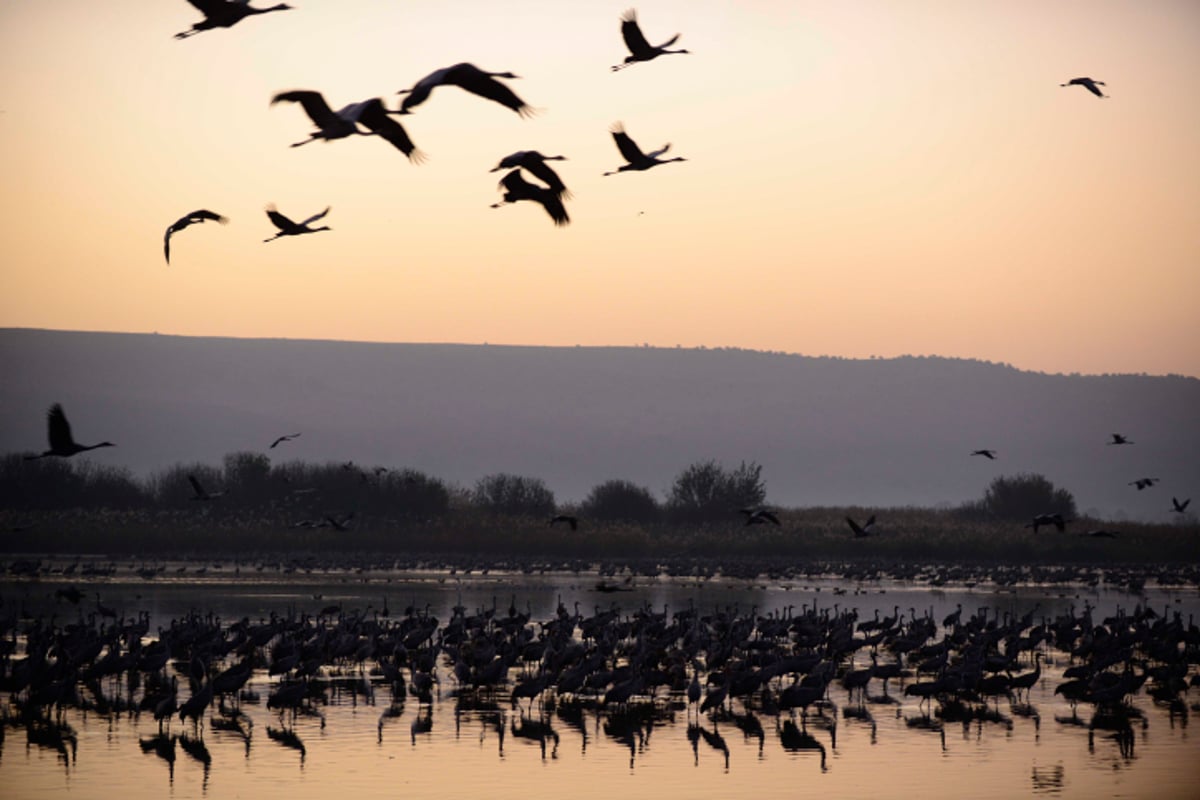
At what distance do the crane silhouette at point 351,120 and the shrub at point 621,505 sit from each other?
199ft

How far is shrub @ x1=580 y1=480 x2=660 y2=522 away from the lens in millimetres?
74438

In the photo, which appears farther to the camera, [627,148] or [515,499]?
[515,499]

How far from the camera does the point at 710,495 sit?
74562 mm

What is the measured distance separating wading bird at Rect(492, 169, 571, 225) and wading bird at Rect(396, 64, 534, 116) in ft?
6.24

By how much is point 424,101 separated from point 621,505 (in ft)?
209

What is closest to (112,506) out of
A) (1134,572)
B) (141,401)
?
(1134,572)

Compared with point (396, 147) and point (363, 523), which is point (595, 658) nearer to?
point (396, 147)

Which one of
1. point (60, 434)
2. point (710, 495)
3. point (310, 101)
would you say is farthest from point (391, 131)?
point (710, 495)

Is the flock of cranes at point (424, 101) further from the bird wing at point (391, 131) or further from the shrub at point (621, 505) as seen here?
the shrub at point (621, 505)

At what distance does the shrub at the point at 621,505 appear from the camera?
7444 cm

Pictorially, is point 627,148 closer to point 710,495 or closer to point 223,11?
point 223,11

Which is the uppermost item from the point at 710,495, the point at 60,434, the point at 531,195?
the point at 531,195

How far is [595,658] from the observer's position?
24.0m

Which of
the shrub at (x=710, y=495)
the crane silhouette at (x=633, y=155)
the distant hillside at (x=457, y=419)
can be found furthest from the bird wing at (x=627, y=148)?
the distant hillside at (x=457, y=419)
